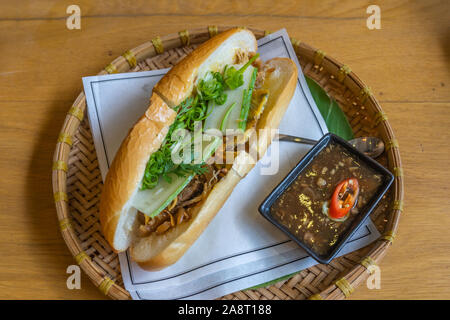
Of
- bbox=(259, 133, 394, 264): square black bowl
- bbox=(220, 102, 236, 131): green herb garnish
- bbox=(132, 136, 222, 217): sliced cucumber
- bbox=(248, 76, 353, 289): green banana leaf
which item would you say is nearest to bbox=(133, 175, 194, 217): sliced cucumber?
bbox=(132, 136, 222, 217): sliced cucumber

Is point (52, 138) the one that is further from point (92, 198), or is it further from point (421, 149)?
point (421, 149)

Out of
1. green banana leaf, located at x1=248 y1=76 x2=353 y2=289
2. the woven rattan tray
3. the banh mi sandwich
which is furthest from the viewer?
green banana leaf, located at x1=248 y1=76 x2=353 y2=289

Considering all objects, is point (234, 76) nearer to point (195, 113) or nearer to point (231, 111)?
point (231, 111)

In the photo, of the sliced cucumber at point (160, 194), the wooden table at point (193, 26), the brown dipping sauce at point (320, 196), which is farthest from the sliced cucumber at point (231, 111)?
the wooden table at point (193, 26)
